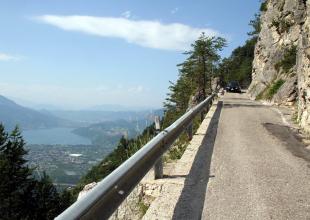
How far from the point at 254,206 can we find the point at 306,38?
37.1ft

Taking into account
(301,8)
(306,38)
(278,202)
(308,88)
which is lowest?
(278,202)

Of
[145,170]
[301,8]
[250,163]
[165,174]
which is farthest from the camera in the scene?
[301,8]

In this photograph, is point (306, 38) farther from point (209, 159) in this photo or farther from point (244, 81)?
point (244, 81)

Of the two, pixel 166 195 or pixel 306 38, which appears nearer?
pixel 166 195

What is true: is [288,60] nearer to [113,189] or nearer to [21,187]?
[21,187]

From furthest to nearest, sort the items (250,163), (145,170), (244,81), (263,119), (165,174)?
(244,81), (263,119), (250,163), (165,174), (145,170)

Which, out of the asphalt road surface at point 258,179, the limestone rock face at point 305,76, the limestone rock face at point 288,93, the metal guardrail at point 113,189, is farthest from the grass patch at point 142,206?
the limestone rock face at point 288,93

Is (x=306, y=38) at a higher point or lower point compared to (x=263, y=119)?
higher

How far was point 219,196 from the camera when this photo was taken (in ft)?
19.8

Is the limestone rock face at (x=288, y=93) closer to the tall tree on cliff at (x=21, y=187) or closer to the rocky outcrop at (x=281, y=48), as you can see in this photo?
the rocky outcrop at (x=281, y=48)

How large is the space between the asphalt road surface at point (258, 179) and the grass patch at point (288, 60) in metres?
23.5

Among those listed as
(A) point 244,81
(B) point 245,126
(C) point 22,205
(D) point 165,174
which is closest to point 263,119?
(B) point 245,126

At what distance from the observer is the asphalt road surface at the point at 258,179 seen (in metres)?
5.42

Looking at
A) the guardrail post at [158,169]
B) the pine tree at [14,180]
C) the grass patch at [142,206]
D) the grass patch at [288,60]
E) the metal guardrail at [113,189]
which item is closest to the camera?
the metal guardrail at [113,189]
